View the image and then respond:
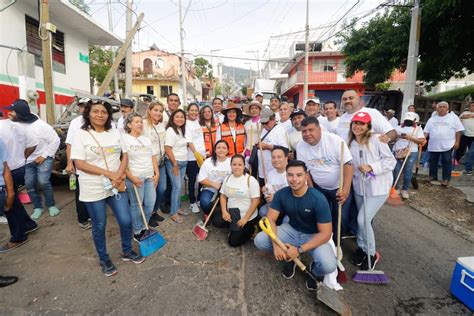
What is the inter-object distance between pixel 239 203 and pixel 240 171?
1.50ft

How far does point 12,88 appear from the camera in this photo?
7520 millimetres

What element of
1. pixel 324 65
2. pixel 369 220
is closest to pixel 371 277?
pixel 369 220

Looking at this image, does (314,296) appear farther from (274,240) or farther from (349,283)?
(274,240)

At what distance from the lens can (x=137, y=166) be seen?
338 cm

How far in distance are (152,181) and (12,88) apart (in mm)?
7057

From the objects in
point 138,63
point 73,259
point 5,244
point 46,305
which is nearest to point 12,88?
point 5,244

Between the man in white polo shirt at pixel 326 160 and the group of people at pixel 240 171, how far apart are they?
12 millimetres

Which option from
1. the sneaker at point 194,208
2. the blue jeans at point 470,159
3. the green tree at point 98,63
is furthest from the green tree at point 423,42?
the green tree at point 98,63

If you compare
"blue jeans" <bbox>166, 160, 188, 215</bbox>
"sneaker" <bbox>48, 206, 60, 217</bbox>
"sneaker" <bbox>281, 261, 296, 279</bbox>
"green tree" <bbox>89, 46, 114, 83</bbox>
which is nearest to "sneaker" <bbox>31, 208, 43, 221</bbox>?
"sneaker" <bbox>48, 206, 60, 217</bbox>

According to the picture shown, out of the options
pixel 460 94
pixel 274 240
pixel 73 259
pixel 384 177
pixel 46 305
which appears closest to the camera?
pixel 46 305

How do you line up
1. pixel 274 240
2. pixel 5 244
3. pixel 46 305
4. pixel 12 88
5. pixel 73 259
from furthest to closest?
pixel 12 88
pixel 5 244
pixel 73 259
pixel 274 240
pixel 46 305

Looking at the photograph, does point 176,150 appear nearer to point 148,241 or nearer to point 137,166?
point 137,166

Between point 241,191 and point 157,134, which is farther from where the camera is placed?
point 157,134

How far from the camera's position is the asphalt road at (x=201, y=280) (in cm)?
246
